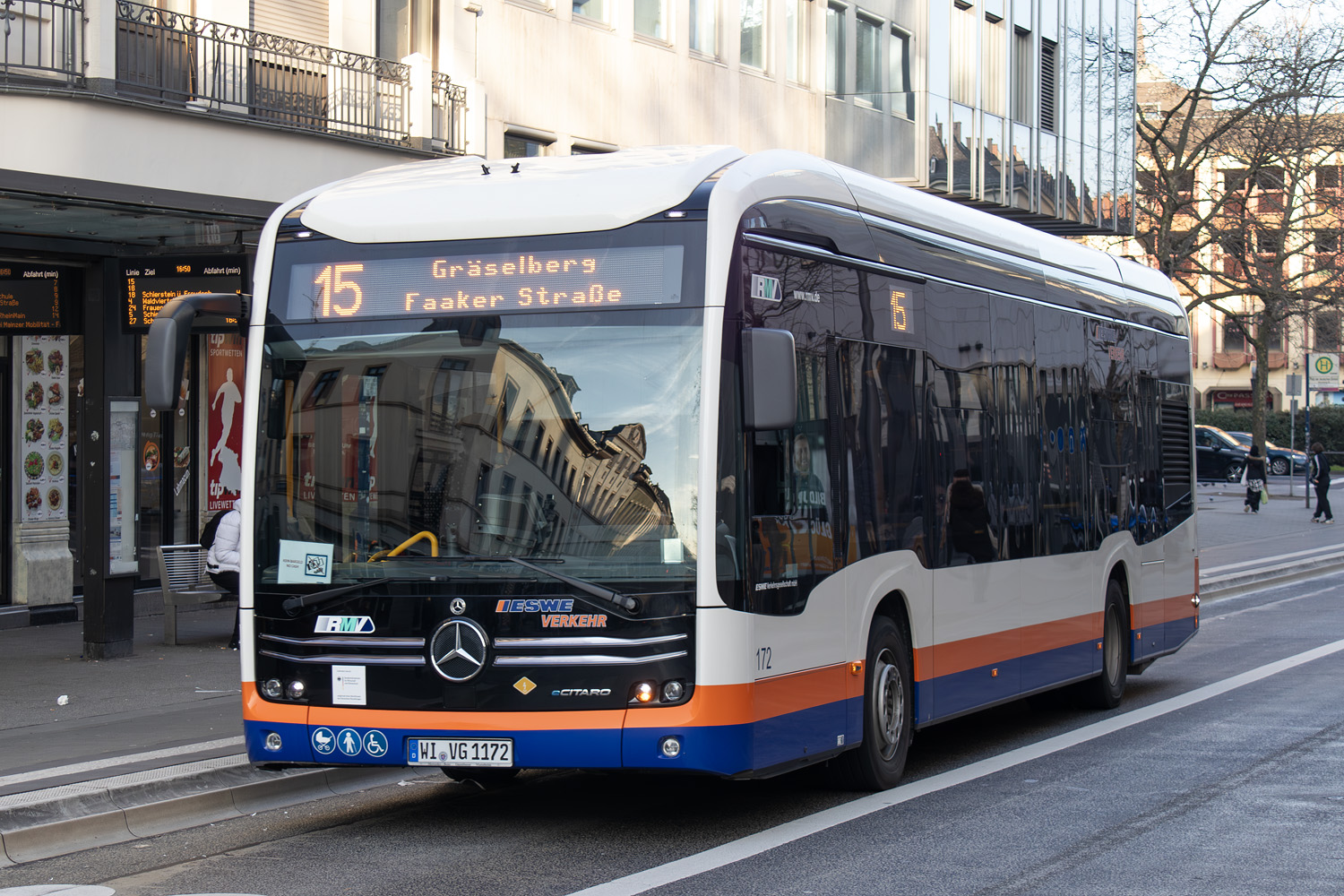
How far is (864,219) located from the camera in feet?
28.1

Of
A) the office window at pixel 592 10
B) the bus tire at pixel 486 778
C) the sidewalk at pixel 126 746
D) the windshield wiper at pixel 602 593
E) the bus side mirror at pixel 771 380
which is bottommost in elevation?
the bus tire at pixel 486 778

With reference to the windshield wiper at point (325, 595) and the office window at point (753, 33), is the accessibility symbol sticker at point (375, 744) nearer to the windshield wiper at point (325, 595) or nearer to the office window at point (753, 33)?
the windshield wiper at point (325, 595)

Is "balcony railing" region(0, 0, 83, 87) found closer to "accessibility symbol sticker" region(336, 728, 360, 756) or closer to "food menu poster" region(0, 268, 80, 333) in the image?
"food menu poster" region(0, 268, 80, 333)

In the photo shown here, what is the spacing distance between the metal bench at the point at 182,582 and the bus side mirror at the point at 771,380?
8.88 meters

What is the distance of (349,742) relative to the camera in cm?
735

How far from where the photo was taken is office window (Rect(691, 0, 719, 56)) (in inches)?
939

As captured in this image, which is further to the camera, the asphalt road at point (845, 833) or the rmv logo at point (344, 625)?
the rmv logo at point (344, 625)

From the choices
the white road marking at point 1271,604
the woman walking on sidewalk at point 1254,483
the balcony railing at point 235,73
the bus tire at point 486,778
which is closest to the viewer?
the bus tire at point 486,778

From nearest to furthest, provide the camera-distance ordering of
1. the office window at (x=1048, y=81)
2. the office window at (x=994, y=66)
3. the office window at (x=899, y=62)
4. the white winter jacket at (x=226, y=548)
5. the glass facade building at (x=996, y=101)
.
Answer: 1. the white winter jacket at (x=226, y=548)
2. the glass facade building at (x=996, y=101)
3. the office window at (x=899, y=62)
4. the office window at (x=994, y=66)
5. the office window at (x=1048, y=81)

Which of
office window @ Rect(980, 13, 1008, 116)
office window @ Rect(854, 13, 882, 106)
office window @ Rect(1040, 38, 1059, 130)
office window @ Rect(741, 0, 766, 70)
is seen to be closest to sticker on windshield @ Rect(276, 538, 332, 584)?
office window @ Rect(741, 0, 766, 70)

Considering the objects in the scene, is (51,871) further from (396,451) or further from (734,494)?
(734,494)

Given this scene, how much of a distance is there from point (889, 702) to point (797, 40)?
1935 centimetres

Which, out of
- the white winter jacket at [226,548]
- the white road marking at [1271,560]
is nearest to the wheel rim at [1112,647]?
the white winter jacket at [226,548]

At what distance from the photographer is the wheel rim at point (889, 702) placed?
848cm
